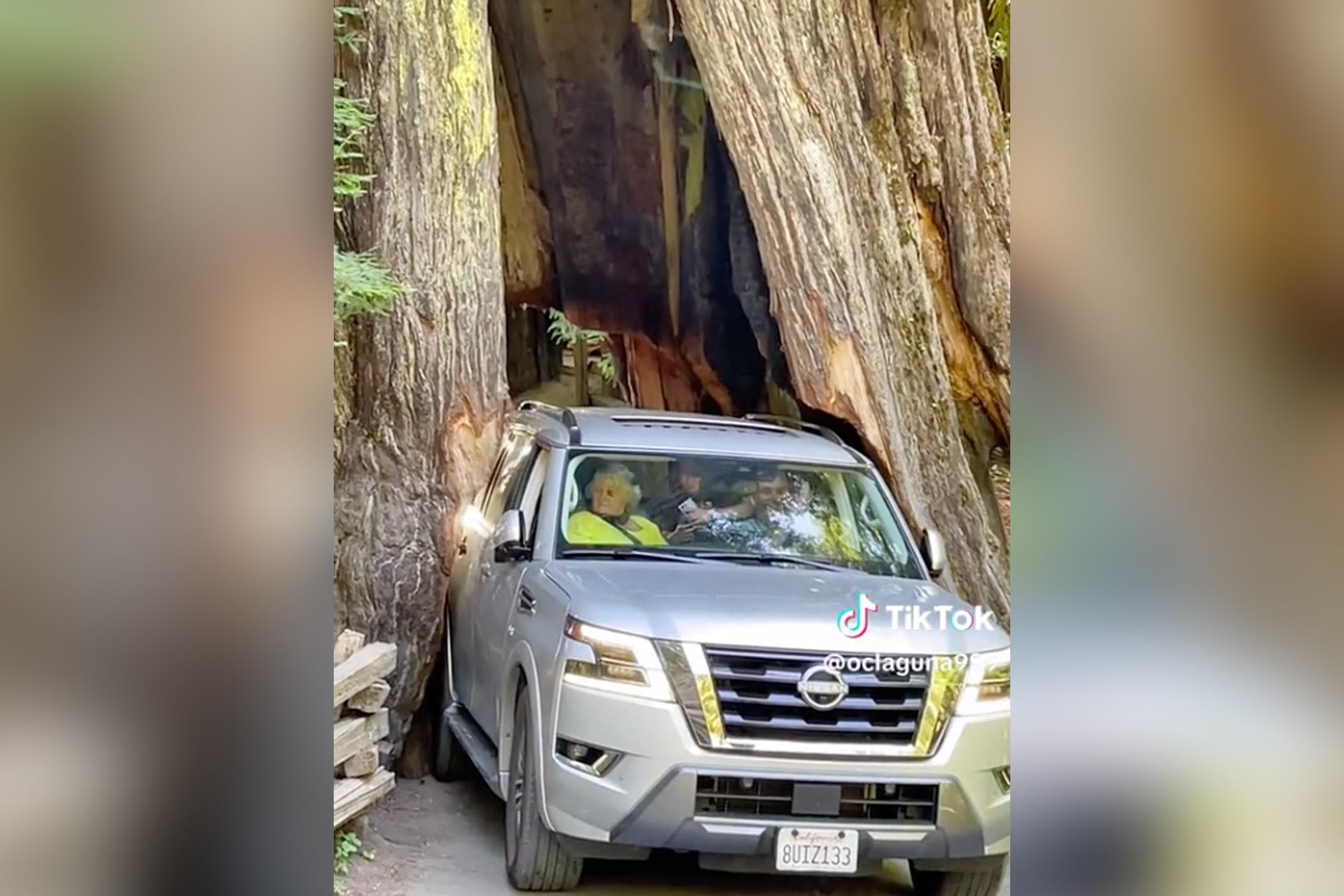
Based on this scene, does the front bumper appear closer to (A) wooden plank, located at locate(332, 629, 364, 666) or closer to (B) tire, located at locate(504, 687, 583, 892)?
(B) tire, located at locate(504, 687, 583, 892)

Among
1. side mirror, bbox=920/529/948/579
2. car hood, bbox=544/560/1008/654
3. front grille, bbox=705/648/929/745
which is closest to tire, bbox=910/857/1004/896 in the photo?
front grille, bbox=705/648/929/745

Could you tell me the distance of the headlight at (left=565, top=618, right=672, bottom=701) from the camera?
1998 millimetres

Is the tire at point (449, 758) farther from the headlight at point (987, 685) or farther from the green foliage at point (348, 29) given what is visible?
the green foliage at point (348, 29)

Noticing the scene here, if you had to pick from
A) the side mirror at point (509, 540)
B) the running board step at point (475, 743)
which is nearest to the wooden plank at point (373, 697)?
the running board step at point (475, 743)

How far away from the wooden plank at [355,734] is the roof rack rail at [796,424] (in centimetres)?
103

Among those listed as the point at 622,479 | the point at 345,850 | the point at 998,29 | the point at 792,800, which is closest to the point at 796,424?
the point at 622,479

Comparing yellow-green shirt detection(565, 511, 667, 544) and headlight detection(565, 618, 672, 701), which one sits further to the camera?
yellow-green shirt detection(565, 511, 667, 544)

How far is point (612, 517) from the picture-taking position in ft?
7.21

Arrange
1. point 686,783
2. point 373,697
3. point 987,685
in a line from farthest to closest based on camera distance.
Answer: point 373,697 < point 987,685 < point 686,783

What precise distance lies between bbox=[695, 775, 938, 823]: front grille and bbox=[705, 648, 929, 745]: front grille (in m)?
0.09

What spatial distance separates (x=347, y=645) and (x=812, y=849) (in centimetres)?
105

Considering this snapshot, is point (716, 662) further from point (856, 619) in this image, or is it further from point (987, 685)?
point (987, 685)
